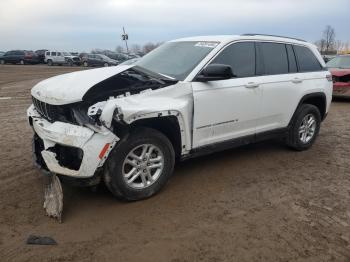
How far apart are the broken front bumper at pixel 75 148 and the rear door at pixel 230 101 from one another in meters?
1.25

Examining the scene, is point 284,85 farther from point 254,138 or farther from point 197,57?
point 197,57

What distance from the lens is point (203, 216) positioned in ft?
12.9

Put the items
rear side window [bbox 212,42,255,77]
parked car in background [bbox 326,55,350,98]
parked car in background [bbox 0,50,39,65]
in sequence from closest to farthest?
rear side window [bbox 212,42,255,77], parked car in background [bbox 326,55,350,98], parked car in background [bbox 0,50,39,65]

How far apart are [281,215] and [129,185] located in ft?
5.49

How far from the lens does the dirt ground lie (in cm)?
331

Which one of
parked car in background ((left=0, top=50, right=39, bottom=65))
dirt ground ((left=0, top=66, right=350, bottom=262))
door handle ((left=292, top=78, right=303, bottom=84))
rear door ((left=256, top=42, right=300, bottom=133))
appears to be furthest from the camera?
parked car in background ((left=0, top=50, right=39, bottom=65))

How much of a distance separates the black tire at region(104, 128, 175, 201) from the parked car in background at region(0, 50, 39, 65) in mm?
40887

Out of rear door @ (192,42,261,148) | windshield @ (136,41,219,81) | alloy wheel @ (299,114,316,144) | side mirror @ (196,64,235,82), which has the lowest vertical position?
alloy wheel @ (299,114,316,144)

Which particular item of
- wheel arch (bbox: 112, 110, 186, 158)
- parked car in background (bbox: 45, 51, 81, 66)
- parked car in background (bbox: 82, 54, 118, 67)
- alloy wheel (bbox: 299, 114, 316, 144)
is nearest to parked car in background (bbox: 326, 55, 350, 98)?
alloy wheel (bbox: 299, 114, 316, 144)

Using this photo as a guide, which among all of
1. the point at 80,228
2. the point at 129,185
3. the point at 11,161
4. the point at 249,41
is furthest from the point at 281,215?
the point at 11,161

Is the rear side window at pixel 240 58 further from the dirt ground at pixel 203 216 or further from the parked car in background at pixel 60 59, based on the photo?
the parked car in background at pixel 60 59

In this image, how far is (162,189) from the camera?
4598 millimetres

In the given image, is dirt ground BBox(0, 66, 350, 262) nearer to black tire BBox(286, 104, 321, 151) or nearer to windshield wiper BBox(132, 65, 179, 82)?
black tire BBox(286, 104, 321, 151)

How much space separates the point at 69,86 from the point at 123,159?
0.98 metres
